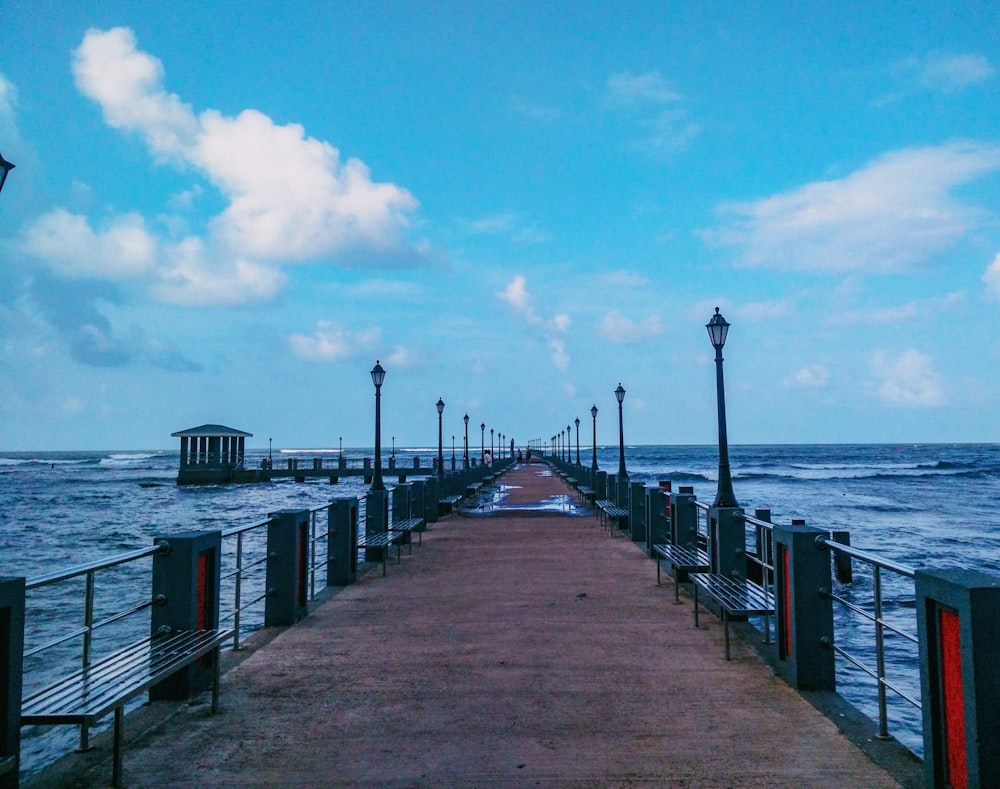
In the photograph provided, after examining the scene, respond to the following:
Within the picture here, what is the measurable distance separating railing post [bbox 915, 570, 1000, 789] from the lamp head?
6.84 metres

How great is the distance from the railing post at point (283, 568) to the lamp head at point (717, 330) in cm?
609

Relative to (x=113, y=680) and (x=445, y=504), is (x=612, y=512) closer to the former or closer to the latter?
(x=445, y=504)

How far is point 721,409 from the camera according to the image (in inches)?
384

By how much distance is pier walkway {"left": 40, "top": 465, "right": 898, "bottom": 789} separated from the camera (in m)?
3.91

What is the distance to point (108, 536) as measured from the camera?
2591cm

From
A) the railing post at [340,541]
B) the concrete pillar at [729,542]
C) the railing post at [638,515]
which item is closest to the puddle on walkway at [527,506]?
the railing post at [638,515]

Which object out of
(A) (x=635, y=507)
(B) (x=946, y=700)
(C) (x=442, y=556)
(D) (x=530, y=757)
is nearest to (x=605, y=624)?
(D) (x=530, y=757)

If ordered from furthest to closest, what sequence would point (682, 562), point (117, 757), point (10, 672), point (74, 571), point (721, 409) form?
point (721, 409), point (682, 562), point (74, 571), point (117, 757), point (10, 672)

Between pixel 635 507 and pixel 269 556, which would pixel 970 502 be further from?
pixel 269 556

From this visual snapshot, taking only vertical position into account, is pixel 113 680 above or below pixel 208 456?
below

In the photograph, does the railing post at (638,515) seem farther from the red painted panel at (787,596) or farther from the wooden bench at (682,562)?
the red painted panel at (787,596)

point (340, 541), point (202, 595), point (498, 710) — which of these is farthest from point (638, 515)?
point (202, 595)

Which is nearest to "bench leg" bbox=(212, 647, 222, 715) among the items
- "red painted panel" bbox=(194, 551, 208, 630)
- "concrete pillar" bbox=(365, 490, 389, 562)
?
"red painted panel" bbox=(194, 551, 208, 630)

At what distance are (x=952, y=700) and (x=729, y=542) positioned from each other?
4142 mm
